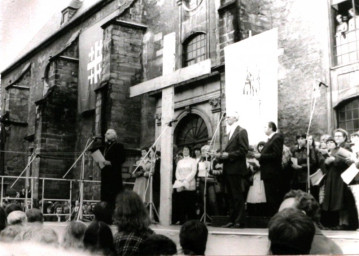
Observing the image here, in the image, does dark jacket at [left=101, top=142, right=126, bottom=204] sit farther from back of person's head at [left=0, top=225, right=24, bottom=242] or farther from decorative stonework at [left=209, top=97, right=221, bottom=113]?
decorative stonework at [left=209, top=97, right=221, bottom=113]

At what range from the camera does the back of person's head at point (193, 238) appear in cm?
253

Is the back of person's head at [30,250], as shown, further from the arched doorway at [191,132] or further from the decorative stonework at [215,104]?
the decorative stonework at [215,104]

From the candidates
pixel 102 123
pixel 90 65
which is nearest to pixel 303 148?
pixel 102 123

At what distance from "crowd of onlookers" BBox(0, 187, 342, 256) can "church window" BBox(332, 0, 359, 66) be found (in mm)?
2544

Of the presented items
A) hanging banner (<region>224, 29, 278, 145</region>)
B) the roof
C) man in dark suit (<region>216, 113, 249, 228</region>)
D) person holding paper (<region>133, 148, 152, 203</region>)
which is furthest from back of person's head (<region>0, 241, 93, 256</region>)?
the roof

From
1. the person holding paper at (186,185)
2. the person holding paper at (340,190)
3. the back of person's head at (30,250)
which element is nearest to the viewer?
the back of person's head at (30,250)

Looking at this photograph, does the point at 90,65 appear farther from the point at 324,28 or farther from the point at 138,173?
the point at 324,28

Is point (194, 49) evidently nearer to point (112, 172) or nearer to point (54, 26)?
point (112, 172)

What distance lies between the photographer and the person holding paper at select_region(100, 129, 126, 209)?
18.4 feet

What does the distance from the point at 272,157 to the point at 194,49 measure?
582 centimetres

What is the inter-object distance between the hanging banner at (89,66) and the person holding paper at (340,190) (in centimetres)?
674

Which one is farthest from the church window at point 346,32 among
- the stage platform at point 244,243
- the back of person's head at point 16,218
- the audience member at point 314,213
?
the back of person's head at point 16,218

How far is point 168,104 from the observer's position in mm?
5520

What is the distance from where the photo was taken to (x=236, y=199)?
5.27 metres
